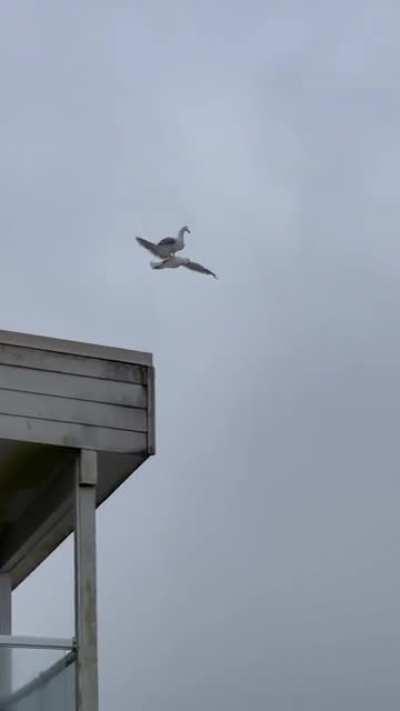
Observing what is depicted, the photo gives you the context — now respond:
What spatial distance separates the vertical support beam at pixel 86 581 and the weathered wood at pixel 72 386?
1.63 ft

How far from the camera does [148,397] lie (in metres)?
14.4

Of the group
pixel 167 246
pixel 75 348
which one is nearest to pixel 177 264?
pixel 167 246

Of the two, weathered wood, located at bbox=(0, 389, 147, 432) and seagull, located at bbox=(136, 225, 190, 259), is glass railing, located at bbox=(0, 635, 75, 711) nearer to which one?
weathered wood, located at bbox=(0, 389, 147, 432)

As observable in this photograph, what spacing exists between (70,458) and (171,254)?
18.3ft

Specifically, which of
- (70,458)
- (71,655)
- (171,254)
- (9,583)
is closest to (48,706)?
(71,655)

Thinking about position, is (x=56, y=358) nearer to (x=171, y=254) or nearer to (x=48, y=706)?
(x=48, y=706)

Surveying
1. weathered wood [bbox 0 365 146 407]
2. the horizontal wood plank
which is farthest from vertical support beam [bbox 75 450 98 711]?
the horizontal wood plank

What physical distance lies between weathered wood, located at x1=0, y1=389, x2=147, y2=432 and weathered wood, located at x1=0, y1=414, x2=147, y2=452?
41 mm

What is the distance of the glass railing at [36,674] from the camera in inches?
512

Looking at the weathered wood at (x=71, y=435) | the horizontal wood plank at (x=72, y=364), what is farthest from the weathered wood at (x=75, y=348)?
the weathered wood at (x=71, y=435)

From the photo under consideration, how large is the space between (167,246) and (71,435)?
5.56 metres

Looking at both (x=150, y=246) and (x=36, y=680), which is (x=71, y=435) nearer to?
(x=36, y=680)

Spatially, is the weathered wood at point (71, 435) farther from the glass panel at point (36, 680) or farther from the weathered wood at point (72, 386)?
the glass panel at point (36, 680)

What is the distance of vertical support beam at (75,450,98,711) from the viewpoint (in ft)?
43.1
